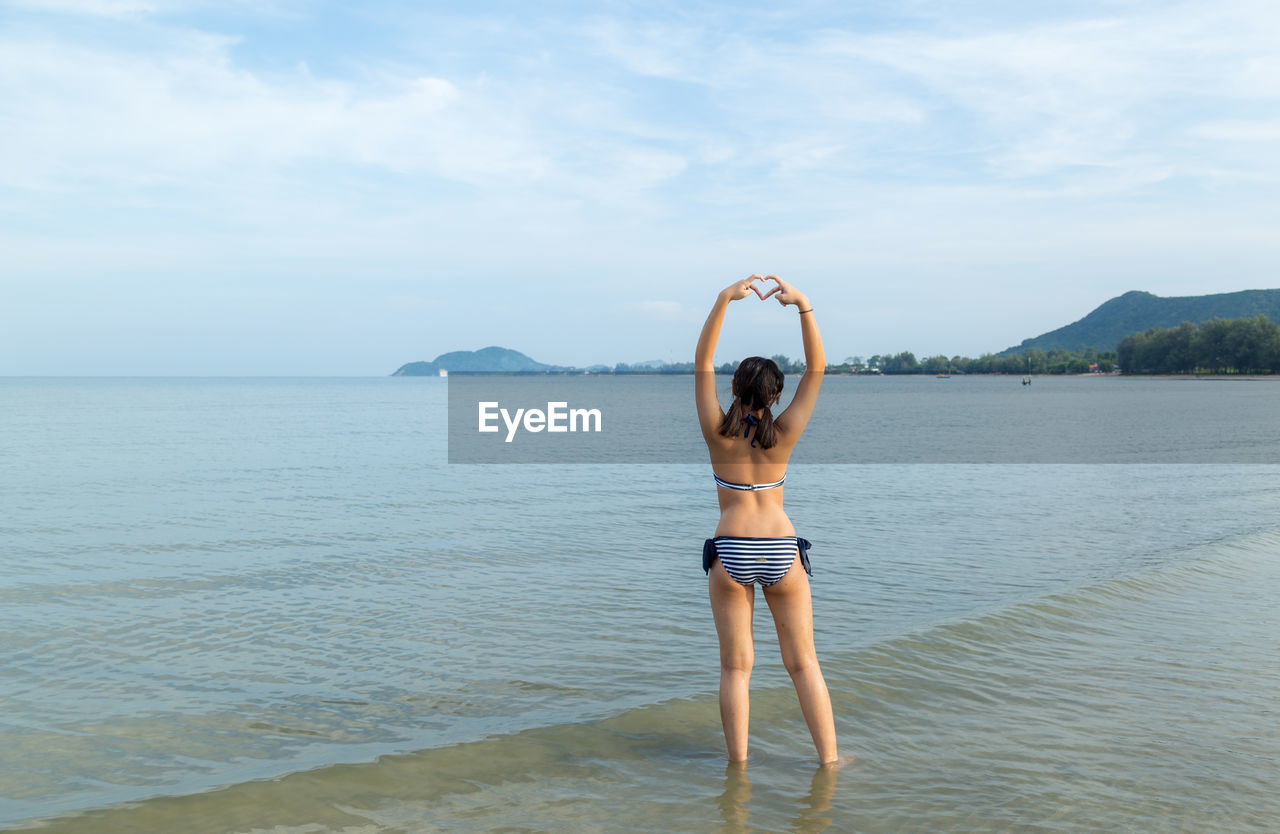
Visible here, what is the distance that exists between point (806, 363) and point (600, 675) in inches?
157

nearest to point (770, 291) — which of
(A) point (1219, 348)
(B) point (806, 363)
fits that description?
(B) point (806, 363)

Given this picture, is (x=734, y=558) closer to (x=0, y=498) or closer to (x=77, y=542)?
(x=77, y=542)

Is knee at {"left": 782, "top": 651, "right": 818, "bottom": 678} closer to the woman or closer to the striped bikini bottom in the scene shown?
the woman

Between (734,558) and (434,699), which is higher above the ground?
(734,558)

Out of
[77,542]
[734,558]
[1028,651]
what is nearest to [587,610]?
[1028,651]

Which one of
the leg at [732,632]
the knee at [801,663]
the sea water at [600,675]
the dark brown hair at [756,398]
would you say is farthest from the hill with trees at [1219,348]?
the dark brown hair at [756,398]

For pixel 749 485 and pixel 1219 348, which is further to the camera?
pixel 1219 348

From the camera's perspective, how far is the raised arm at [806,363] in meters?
5.14

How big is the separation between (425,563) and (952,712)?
8252mm

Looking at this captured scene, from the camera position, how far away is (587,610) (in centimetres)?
1017

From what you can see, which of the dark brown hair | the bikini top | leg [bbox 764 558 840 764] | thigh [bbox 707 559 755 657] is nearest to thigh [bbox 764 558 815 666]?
leg [bbox 764 558 840 764]

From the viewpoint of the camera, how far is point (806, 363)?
17.6 feet

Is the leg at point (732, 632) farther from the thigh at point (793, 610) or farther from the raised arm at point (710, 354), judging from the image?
the raised arm at point (710, 354)

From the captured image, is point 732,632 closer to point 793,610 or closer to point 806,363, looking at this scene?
point 793,610
